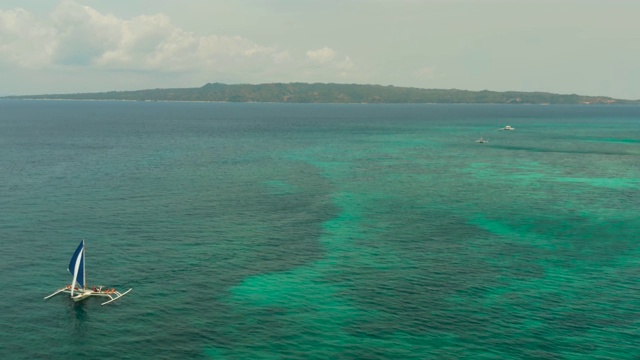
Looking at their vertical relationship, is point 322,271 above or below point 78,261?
below

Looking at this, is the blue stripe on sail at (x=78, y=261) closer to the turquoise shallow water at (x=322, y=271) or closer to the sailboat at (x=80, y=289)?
the sailboat at (x=80, y=289)

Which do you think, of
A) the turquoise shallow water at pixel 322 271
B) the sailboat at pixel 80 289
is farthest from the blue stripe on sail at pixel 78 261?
the turquoise shallow water at pixel 322 271

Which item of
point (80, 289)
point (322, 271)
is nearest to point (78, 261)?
point (80, 289)

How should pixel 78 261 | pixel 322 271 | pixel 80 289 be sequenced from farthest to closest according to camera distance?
pixel 322 271, pixel 80 289, pixel 78 261

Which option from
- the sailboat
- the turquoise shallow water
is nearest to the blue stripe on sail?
the sailboat

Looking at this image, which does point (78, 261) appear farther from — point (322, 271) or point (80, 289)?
point (322, 271)

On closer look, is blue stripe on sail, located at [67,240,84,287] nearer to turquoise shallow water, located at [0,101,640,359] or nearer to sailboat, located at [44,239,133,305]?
sailboat, located at [44,239,133,305]

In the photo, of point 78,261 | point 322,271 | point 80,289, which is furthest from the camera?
point 322,271

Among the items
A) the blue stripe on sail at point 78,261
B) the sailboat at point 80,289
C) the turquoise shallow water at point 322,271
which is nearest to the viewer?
the turquoise shallow water at point 322,271
